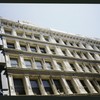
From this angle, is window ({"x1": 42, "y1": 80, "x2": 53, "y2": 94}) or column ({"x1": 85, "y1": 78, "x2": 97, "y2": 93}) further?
column ({"x1": 85, "y1": 78, "x2": 97, "y2": 93})

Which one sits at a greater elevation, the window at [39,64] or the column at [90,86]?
the window at [39,64]

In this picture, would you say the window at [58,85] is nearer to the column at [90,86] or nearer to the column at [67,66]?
the column at [67,66]

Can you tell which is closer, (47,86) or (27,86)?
(27,86)

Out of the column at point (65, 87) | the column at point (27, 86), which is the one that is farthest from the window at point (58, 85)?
the column at point (27, 86)

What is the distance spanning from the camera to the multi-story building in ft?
40.0

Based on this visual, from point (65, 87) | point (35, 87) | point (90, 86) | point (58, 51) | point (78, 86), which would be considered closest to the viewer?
point (35, 87)

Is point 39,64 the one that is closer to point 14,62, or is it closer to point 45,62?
point 45,62

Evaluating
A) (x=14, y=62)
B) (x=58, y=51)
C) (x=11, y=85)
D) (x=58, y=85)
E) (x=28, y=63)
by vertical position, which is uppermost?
(x=58, y=51)

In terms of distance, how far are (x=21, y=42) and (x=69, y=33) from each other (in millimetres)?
8379

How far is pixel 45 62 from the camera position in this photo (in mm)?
15766

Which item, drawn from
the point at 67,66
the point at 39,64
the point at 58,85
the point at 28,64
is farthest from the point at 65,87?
the point at 28,64

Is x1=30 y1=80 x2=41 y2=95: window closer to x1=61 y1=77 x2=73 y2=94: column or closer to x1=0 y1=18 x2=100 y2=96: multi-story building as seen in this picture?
x1=0 y1=18 x2=100 y2=96: multi-story building

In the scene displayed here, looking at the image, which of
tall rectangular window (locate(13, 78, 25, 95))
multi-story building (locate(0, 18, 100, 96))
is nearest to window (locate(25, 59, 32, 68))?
multi-story building (locate(0, 18, 100, 96))

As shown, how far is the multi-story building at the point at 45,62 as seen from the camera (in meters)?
12.2
